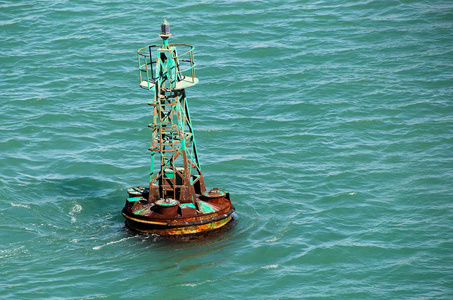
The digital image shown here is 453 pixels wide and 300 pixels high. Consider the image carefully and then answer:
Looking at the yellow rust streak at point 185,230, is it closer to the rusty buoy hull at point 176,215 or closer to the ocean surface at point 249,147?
the rusty buoy hull at point 176,215

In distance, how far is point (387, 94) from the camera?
39.4m

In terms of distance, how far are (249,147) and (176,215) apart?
30.3 ft

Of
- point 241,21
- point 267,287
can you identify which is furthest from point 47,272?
point 241,21

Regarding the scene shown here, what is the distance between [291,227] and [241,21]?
23.2 metres

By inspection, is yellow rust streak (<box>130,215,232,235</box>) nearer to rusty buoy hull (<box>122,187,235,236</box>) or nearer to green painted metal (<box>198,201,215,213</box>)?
rusty buoy hull (<box>122,187,235,236</box>)

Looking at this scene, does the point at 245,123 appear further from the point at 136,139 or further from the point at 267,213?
the point at 267,213

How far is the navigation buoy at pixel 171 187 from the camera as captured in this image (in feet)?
84.9

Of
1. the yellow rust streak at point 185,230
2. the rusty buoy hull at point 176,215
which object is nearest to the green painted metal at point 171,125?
the rusty buoy hull at point 176,215

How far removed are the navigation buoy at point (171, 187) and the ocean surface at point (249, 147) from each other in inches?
29.0

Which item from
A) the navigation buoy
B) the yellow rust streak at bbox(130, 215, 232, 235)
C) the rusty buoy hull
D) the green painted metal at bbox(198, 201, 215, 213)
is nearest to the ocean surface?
the yellow rust streak at bbox(130, 215, 232, 235)

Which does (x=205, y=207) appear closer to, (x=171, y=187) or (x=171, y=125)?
(x=171, y=187)

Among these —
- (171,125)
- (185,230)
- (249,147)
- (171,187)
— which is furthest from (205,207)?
(249,147)

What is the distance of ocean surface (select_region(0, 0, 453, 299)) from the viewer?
2498cm

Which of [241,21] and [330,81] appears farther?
[241,21]
